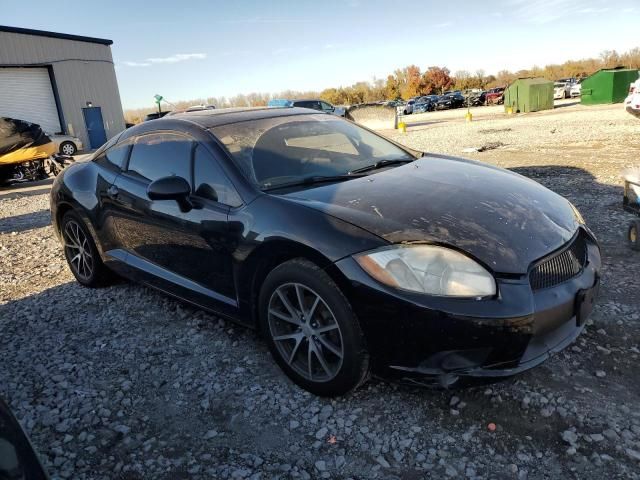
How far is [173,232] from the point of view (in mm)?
3297

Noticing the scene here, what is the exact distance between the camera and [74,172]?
14.6 ft

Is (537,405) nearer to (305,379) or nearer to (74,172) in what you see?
(305,379)

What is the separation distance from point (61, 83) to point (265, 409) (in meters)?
28.1

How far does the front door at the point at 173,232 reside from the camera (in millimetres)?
3033

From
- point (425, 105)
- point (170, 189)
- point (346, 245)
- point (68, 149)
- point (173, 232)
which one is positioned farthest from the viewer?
point (425, 105)

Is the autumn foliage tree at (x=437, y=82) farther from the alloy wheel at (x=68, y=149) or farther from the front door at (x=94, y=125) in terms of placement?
the alloy wheel at (x=68, y=149)

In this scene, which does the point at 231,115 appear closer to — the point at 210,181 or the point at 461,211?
the point at 210,181

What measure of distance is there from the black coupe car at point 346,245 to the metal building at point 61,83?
2469cm

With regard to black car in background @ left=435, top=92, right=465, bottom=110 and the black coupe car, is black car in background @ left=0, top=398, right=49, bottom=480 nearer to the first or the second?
the black coupe car

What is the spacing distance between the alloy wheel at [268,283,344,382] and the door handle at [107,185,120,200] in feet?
6.03

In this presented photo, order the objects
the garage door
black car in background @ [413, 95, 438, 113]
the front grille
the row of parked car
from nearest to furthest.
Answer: the front grille < the garage door < the row of parked car < black car in background @ [413, 95, 438, 113]

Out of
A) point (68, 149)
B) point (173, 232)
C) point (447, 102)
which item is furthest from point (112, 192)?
point (447, 102)

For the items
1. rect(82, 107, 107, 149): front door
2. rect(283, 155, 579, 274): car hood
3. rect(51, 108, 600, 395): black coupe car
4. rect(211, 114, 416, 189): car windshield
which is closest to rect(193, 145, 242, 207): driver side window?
rect(51, 108, 600, 395): black coupe car

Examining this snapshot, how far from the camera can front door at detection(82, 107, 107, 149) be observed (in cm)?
2697
